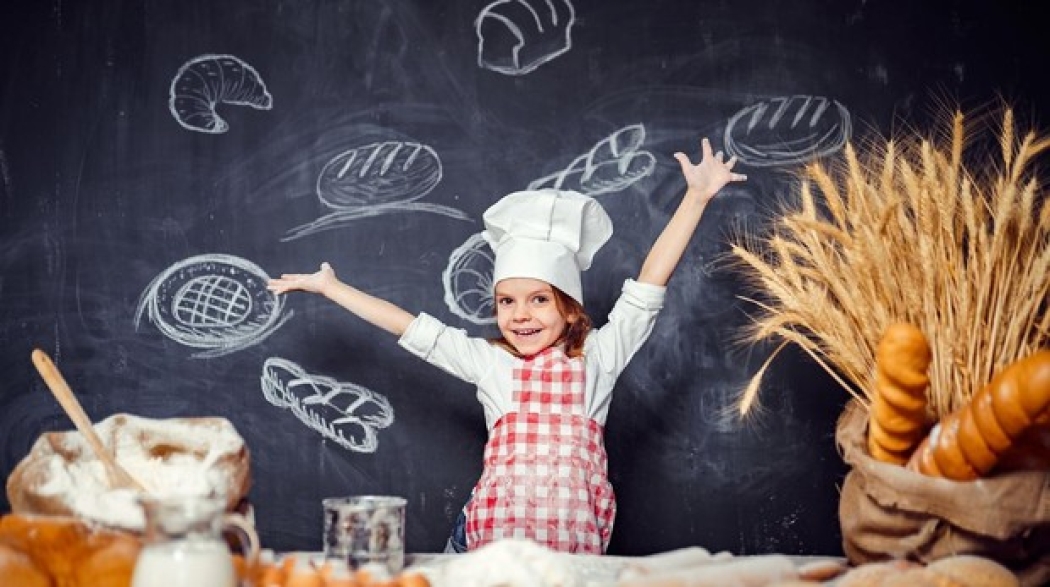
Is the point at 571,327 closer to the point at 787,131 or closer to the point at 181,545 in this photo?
the point at 787,131

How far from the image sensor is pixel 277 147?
2.61m

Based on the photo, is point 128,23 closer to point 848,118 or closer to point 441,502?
point 441,502

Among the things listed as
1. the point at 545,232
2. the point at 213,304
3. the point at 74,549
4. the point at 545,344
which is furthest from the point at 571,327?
the point at 74,549

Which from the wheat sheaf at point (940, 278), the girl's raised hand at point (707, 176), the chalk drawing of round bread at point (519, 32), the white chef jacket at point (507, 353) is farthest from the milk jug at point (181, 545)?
the chalk drawing of round bread at point (519, 32)

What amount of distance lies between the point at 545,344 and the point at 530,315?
2.9 inches

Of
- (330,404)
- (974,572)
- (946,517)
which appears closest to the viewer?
(974,572)

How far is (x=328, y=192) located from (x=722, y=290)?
1012 mm

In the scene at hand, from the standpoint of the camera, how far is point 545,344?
229 centimetres

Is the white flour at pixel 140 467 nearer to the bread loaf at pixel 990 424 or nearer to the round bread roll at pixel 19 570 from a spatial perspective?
the round bread roll at pixel 19 570

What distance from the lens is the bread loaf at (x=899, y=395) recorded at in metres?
1.32

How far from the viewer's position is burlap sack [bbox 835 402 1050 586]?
1.38 m

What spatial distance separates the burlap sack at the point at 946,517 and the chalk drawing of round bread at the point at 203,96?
177 cm

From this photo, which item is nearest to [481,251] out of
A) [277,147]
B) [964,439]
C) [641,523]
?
[277,147]

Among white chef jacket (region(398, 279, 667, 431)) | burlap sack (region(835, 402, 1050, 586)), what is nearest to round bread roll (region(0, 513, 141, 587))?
burlap sack (region(835, 402, 1050, 586))
